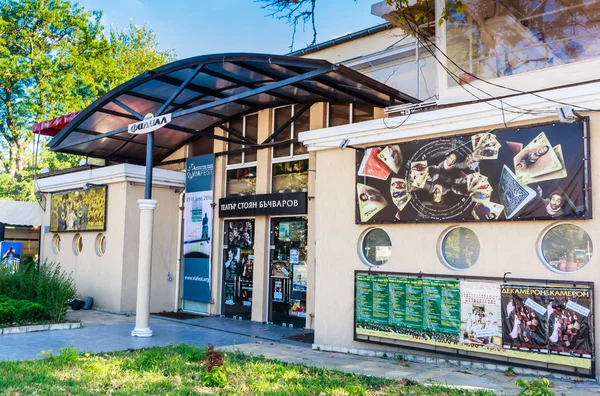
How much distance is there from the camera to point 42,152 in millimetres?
30156

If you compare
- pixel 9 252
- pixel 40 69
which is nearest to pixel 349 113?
pixel 9 252

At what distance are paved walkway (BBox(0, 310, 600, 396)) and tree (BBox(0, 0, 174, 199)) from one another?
55.5ft

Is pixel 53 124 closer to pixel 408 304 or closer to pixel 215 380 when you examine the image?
pixel 215 380

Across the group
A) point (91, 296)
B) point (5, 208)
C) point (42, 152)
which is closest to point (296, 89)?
point (91, 296)

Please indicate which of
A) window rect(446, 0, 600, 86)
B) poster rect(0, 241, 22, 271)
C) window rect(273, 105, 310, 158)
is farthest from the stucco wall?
window rect(446, 0, 600, 86)

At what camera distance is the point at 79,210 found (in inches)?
590

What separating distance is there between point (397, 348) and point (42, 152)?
27.2 metres

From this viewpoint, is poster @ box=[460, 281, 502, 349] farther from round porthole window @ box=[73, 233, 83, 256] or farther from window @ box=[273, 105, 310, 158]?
round porthole window @ box=[73, 233, 83, 256]

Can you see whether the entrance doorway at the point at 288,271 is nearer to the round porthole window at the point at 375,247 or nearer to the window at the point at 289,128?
the window at the point at 289,128

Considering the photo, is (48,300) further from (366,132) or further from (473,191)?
(473,191)

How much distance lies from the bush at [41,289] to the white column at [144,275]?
2109 mm

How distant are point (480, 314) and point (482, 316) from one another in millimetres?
37

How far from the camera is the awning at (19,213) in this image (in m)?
17.2

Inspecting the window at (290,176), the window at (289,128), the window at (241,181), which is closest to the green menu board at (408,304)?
the window at (290,176)
